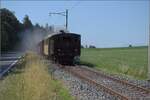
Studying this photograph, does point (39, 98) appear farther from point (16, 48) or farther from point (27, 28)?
point (27, 28)

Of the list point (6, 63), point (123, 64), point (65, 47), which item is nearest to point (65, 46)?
point (65, 47)

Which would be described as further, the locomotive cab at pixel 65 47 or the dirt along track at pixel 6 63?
the locomotive cab at pixel 65 47

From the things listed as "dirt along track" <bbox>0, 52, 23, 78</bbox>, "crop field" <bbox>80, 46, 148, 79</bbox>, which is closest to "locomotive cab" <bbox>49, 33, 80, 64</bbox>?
"crop field" <bbox>80, 46, 148, 79</bbox>

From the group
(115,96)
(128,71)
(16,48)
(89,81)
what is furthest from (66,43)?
(16,48)

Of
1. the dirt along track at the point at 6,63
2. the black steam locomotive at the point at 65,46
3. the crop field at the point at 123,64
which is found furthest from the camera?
the black steam locomotive at the point at 65,46

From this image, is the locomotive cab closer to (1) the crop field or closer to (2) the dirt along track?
(1) the crop field

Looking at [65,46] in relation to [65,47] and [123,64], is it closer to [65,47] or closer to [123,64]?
[65,47]

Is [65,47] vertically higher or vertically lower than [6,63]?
higher

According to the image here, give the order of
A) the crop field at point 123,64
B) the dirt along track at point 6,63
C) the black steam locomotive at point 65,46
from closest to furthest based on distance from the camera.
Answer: the crop field at point 123,64 → the dirt along track at point 6,63 → the black steam locomotive at point 65,46

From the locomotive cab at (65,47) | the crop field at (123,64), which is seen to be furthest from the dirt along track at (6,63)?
the crop field at (123,64)

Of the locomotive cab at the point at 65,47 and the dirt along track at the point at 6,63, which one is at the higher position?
the locomotive cab at the point at 65,47

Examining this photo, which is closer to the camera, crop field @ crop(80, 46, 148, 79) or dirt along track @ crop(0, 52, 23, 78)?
crop field @ crop(80, 46, 148, 79)

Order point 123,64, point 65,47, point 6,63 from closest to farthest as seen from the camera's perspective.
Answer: point 123,64 < point 65,47 < point 6,63

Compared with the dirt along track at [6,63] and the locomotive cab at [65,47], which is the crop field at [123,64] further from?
the dirt along track at [6,63]
